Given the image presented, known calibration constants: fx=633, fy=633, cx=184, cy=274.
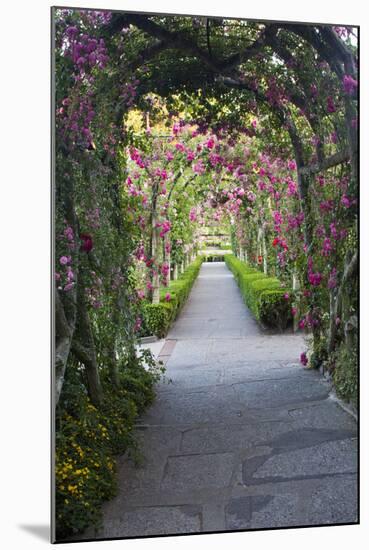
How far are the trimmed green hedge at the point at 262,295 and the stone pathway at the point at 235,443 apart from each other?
13 centimetres

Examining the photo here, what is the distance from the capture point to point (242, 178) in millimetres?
3838

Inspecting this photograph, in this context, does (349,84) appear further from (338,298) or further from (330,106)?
(338,298)

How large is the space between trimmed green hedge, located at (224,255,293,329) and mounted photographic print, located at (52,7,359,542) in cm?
1

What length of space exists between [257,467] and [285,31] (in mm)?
2250

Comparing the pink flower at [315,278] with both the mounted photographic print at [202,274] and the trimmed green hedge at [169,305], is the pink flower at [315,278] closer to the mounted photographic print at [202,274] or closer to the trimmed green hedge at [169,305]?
the mounted photographic print at [202,274]

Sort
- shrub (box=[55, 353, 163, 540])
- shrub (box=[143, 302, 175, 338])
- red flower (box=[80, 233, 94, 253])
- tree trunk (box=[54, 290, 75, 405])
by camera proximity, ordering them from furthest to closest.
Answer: shrub (box=[143, 302, 175, 338]), red flower (box=[80, 233, 94, 253]), tree trunk (box=[54, 290, 75, 405]), shrub (box=[55, 353, 163, 540])

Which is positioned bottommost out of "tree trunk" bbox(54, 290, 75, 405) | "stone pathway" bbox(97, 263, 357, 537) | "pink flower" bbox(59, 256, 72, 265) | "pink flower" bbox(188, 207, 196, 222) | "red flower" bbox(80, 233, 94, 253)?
"stone pathway" bbox(97, 263, 357, 537)

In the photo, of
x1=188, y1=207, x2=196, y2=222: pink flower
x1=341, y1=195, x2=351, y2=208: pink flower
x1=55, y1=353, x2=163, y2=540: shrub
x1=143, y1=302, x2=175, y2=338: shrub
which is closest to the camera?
x1=55, y1=353, x2=163, y2=540: shrub

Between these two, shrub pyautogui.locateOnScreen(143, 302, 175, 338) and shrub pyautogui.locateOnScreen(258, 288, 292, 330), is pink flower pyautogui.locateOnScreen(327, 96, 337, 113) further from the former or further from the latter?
shrub pyautogui.locateOnScreen(143, 302, 175, 338)

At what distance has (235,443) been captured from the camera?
3.22m

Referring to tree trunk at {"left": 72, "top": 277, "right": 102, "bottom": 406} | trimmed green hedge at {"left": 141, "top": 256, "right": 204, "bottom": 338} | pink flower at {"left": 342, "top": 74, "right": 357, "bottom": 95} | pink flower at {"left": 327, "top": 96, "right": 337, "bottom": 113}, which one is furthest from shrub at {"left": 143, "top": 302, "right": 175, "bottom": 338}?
pink flower at {"left": 342, "top": 74, "right": 357, "bottom": 95}

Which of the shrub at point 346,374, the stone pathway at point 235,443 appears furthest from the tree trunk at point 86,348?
the shrub at point 346,374

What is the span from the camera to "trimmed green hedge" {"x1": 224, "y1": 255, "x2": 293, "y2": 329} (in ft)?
12.6

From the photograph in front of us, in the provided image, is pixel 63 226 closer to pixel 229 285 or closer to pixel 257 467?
pixel 229 285
